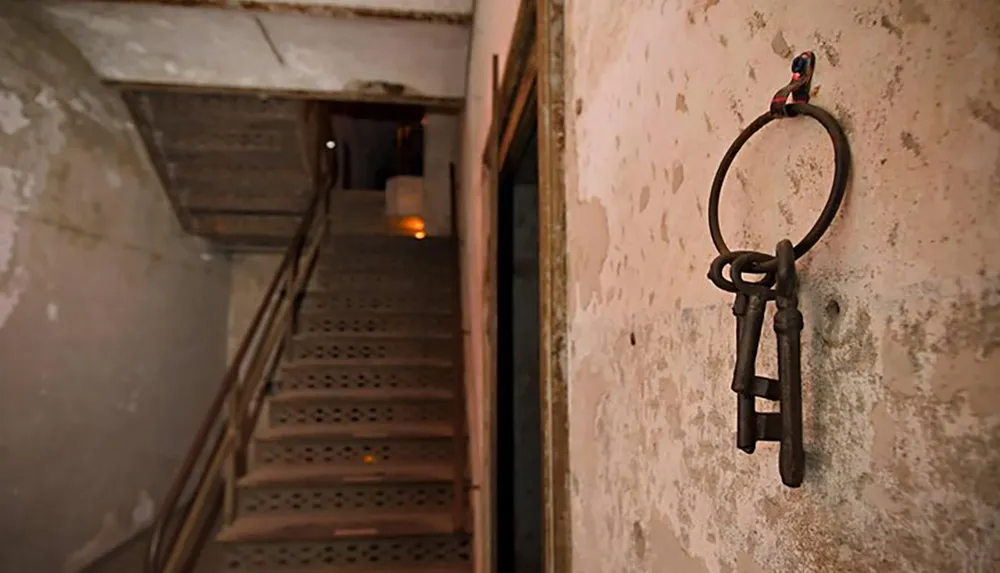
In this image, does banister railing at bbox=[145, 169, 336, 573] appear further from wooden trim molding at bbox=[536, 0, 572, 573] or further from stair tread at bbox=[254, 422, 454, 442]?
wooden trim molding at bbox=[536, 0, 572, 573]

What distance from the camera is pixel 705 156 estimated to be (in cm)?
50

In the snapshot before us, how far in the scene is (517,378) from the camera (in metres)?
1.93

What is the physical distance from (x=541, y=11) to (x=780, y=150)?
72 cm

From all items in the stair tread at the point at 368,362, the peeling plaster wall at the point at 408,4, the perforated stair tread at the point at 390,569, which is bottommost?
the perforated stair tread at the point at 390,569

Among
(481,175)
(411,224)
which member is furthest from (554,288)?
(411,224)

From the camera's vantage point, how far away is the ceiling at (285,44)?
8.50 ft

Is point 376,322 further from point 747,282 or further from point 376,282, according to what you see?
point 747,282

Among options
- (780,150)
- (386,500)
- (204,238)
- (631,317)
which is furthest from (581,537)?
(204,238)

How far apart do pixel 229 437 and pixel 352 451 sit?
601 mm

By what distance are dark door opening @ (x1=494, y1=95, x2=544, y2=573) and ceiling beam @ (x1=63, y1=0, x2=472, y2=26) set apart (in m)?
1.08

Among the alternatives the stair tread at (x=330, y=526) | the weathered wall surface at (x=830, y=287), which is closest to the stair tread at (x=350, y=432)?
the stair tread at (x=330, y=526)

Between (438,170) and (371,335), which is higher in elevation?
(438,170)

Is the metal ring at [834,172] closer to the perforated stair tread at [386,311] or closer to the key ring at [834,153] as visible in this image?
the key ring at [834,153]

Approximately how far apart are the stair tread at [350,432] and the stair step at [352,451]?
0.8 inches
